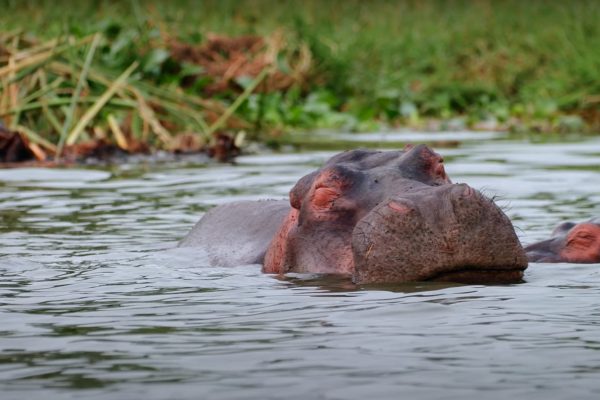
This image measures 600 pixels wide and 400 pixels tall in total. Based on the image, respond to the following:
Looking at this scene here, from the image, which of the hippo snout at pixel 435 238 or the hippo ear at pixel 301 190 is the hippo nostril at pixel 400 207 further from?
the hippo ear at pixel 301 190

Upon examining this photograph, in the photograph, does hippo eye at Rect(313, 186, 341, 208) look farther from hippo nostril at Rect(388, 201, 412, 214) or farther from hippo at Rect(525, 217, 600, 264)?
hippo at Rect(525, 217, 600, 264)

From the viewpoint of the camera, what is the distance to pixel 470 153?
11180 millimetres

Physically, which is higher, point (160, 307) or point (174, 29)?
point (174, 29)

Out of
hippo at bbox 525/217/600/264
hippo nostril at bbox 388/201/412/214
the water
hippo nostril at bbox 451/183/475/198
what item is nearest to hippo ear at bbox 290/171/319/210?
the water

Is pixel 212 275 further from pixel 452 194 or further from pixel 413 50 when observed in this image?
pixel 413 50

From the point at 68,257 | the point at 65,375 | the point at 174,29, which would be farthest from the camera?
the point at 174,29

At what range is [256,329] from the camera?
409 cm

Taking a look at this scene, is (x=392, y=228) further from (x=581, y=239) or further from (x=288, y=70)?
(x=288, y=70)

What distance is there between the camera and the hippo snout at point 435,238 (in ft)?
15.1

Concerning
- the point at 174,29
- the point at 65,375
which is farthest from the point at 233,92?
the point at 65,375

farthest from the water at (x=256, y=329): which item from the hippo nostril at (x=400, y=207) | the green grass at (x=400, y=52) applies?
the green grass at (x=400, y=52)

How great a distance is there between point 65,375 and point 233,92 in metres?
11.4

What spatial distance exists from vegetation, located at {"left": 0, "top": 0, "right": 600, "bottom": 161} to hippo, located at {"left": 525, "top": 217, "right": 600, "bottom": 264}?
544cm

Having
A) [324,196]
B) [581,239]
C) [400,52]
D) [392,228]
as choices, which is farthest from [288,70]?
[392,228]
